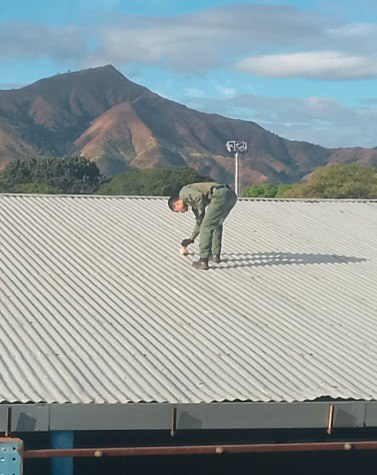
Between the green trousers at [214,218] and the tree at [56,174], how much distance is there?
4381 centimetres

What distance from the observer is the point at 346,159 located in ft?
510

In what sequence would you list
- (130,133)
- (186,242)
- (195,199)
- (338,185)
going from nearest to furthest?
(195,199)
(186,242)
(338,185)
(130,133)

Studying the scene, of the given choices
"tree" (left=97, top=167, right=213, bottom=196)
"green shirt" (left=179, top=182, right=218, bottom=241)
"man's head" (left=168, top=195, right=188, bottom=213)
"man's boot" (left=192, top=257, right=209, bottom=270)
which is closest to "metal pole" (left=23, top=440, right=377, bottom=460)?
"man's boot" (left=192, top=257, right=209, bottom=270)

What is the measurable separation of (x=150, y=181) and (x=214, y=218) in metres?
36.3

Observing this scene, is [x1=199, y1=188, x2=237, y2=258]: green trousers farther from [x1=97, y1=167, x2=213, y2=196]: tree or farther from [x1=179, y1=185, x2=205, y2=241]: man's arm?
[x1=97, y1=167, x2=213, y2=196]: tree

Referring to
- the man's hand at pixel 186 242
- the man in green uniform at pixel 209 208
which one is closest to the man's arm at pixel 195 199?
the man in green uniform at pixel 209 208

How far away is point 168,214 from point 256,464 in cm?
591

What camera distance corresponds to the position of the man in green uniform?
1334 cm

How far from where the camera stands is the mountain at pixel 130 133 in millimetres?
129000

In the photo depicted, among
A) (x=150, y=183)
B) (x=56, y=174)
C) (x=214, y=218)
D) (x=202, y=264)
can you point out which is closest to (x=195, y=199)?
(x=214, y=218)

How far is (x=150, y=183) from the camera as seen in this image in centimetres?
4922

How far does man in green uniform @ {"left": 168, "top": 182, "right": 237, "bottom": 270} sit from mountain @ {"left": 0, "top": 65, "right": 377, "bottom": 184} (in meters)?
104

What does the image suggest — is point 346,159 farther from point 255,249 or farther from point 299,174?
point 255,249

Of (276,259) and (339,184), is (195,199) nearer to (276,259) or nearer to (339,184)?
(276,259)
